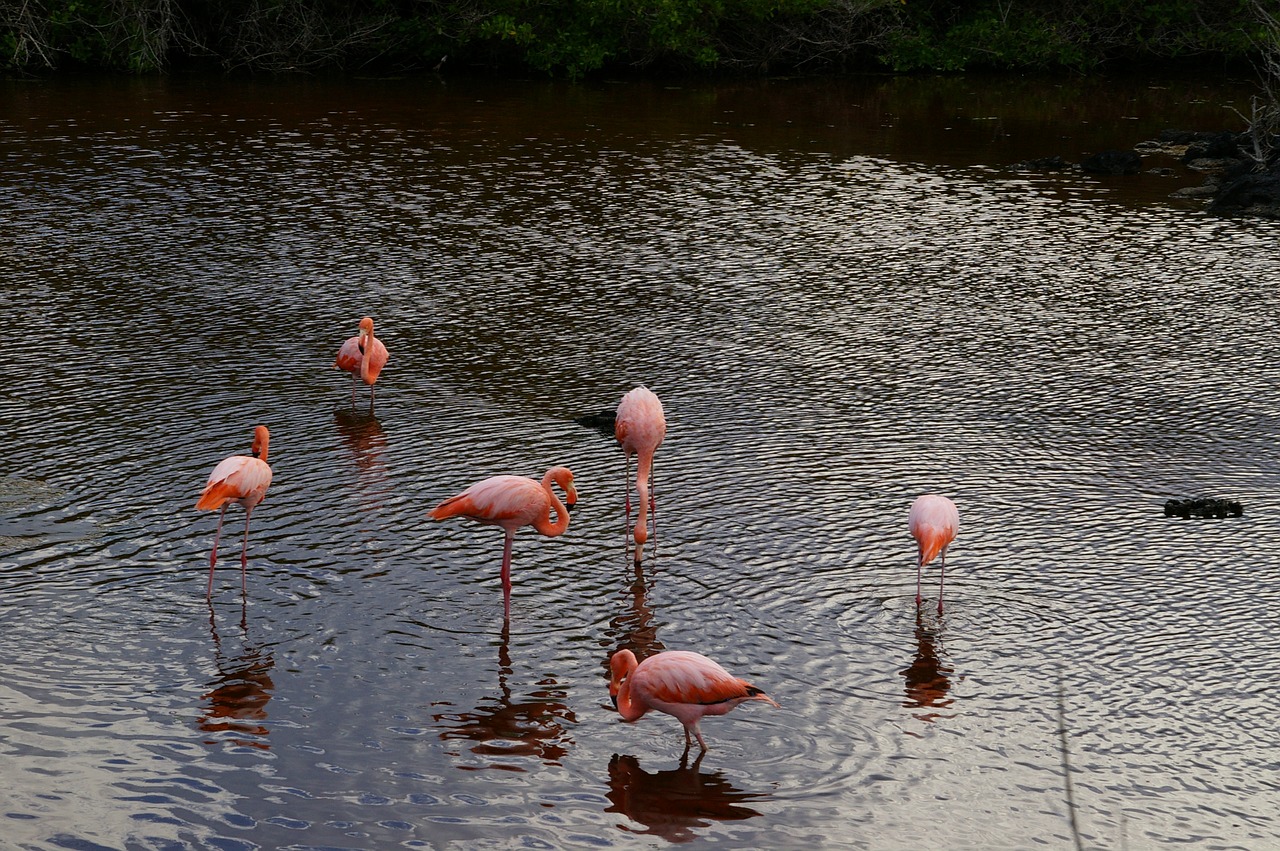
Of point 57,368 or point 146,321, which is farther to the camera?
point 146,321

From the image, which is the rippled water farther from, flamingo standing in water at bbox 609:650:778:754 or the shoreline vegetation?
the shoreline vegetation

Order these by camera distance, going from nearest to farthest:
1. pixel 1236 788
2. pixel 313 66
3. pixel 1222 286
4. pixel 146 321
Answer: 1. pixel 1236 788
2. pixel 146 321
3. pixel 1222 286
4. pixel 313 66

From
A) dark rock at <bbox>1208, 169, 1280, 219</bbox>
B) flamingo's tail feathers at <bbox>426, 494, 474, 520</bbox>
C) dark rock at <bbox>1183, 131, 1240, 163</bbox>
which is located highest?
dark rock at <bbox>1183, 131, 1240, 163</bbox>

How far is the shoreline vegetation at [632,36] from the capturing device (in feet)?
105

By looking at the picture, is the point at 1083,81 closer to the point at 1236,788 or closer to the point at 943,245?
the point at 943,245

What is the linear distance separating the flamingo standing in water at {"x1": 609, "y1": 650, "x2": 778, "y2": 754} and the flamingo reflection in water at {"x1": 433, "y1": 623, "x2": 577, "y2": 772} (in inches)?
18.0

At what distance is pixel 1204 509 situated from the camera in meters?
10.0

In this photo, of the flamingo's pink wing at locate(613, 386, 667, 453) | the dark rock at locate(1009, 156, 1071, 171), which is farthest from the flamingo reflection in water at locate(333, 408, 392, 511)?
the dark rock at locate(1009, 156, 1071, 171)

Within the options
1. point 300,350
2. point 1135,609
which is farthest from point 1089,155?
point 1135,609

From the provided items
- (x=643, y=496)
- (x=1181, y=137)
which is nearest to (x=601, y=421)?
(x=643, y=496)

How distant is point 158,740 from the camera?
7117mm

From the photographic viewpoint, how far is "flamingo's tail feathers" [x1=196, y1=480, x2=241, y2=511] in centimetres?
862

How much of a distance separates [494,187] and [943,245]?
6920mm

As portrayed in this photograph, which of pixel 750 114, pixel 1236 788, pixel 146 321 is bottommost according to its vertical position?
pixel 1236 788
